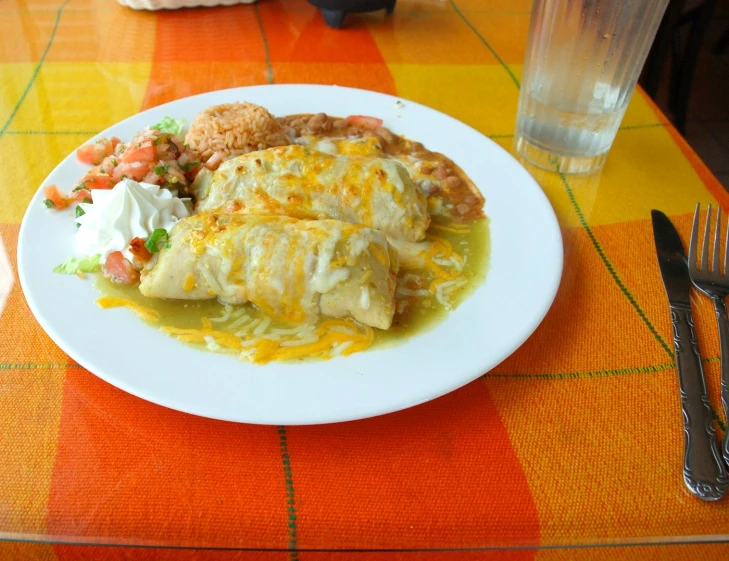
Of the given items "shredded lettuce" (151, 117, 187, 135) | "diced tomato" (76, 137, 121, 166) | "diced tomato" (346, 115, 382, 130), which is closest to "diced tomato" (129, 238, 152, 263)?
"diced tomato" (76, 137, 121, 166)

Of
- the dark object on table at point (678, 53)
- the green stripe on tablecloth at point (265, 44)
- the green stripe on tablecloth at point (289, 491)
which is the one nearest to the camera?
the green stripe on tablecloth at point (289, 491)

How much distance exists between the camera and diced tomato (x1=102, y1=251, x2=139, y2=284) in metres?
1.44

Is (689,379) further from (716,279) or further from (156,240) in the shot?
(156,240)

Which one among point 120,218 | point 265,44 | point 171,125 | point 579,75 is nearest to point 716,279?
point 579,75

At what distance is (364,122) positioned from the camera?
2.00 meters

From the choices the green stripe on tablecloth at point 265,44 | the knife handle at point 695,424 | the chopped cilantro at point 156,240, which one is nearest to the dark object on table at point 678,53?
the green stripe on tablecloth at point 265,44

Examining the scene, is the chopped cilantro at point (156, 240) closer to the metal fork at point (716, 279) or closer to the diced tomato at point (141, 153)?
the diced tomato at point (141, 153)

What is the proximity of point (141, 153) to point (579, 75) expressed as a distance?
1.37 meters

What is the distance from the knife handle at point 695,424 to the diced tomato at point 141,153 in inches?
58.1

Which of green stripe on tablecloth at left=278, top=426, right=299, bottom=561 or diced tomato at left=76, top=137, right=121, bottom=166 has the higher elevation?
diced tomato at left=76, top=137, right=121, bottom=166

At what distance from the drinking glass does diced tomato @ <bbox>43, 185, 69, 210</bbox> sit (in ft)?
4.81

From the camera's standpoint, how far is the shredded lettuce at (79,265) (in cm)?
139

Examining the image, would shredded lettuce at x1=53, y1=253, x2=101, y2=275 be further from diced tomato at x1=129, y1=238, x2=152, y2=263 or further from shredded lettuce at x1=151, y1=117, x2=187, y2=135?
shredded lettuce at x1=151, y1=117, x2=187, y2=135

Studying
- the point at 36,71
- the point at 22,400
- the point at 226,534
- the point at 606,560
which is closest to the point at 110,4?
the point at 36,71
